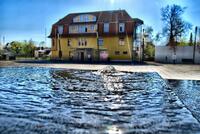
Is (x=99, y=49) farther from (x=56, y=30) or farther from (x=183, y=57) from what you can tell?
(x=183, y=57)

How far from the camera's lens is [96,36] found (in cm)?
5331

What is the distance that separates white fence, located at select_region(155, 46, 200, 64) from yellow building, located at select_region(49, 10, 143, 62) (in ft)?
17.3

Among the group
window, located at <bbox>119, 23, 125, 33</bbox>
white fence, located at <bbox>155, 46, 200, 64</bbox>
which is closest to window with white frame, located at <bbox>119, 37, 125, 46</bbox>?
window, located at <bbox>119, 23, 125, 33</bbox>

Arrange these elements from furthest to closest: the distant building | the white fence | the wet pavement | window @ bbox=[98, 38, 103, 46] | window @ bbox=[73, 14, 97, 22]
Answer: the distant building
window @ bbox=[73, 14, 97, 22]
window @ bbox=[98, 38, 103, 46]
the white fence
the wet pavement

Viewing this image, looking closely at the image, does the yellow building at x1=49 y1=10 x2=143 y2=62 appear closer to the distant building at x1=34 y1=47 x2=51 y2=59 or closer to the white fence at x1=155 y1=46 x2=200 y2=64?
the white fence at x1=155 y1=46 x2=200 y2=64

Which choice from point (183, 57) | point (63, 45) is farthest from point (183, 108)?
point (63, 45)

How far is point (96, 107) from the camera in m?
9.09

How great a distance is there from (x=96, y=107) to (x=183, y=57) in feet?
137

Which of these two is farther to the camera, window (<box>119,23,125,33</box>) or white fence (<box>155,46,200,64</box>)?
window (<box>119,23,125,33</box>)

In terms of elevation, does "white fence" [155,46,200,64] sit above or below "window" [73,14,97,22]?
below

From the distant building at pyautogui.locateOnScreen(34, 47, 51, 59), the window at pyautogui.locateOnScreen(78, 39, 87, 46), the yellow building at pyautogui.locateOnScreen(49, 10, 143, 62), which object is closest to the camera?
the yellow building at pyautogui.locateOnScreen(49, 10, 143, 62)

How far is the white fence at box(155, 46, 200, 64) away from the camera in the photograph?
4753 centimetres

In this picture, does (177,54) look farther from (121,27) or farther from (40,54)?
(40,54)

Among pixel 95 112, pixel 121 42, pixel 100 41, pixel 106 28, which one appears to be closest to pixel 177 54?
pixel 121 42
